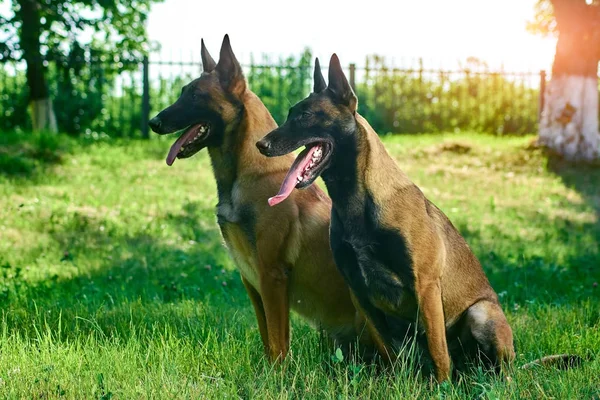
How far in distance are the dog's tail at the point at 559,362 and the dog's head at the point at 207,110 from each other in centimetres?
257

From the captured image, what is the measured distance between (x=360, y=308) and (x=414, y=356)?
446mm

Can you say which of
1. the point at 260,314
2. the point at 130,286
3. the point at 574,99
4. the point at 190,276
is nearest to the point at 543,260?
the point at 190,276

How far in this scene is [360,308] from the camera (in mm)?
4723

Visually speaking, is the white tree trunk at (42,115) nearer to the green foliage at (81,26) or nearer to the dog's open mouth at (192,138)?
the green foliage at (81,26)

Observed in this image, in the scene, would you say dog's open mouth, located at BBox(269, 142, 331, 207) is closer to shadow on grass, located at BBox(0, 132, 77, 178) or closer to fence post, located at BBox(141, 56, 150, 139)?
shadow on grass, located at BBox(0, 132, 77, 178)

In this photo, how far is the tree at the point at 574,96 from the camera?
1659cm

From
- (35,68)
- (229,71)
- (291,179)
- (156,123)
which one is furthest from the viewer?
(35,68)

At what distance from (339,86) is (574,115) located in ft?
46.0

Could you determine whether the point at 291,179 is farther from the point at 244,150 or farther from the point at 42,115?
the point at 42,115

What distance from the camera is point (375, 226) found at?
444cm

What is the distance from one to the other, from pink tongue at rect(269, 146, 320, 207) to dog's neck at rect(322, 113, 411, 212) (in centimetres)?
18

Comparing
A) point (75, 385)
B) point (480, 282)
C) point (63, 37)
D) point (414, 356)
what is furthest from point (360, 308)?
point (63, 37)

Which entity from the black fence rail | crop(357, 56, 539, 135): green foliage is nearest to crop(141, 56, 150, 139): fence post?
the black fence rail

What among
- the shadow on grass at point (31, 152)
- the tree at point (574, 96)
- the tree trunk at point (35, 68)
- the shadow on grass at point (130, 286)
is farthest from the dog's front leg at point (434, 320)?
the tree trunk at point (35, 68)
